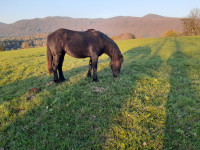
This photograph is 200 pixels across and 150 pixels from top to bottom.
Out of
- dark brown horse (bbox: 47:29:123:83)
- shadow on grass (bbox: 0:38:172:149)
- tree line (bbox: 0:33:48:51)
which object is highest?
tree line (bbox: 0:33:48:51)

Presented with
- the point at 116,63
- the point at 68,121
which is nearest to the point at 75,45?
the point at 116,63

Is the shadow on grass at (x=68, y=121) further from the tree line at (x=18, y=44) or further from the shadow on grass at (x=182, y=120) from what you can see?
the tree line at (x=18, y=44)

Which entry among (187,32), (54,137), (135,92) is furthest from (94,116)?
(187,32)

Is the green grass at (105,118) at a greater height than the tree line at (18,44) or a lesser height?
lesser

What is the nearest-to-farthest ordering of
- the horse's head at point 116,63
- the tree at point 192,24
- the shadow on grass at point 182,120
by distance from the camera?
the shadow on grass at point 182,120, the horse's head at point 116,63, the tree at point 192,24

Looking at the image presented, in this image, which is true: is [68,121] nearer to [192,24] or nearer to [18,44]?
[192,24]

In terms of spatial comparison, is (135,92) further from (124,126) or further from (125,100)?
(124,126)

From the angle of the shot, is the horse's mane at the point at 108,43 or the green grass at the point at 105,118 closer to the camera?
the green grass at the point at 105,118

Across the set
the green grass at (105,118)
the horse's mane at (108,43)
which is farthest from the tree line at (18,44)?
the green grass at (105,118)

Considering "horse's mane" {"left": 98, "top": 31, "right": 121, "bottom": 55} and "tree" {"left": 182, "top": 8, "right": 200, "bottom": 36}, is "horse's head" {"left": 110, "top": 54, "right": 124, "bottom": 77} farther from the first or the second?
"tree" {"left": 182, "top": 8, "right": 200, "bottom": 36}

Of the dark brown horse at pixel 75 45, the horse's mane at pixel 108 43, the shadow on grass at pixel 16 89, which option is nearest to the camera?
the shadow on grass at pixel 16 89

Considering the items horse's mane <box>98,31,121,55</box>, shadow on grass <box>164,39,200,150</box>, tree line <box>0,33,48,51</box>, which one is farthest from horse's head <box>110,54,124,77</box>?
tree line <box>0,33,48,51</box>

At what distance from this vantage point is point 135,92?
200 inches

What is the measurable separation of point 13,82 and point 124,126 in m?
7.33
